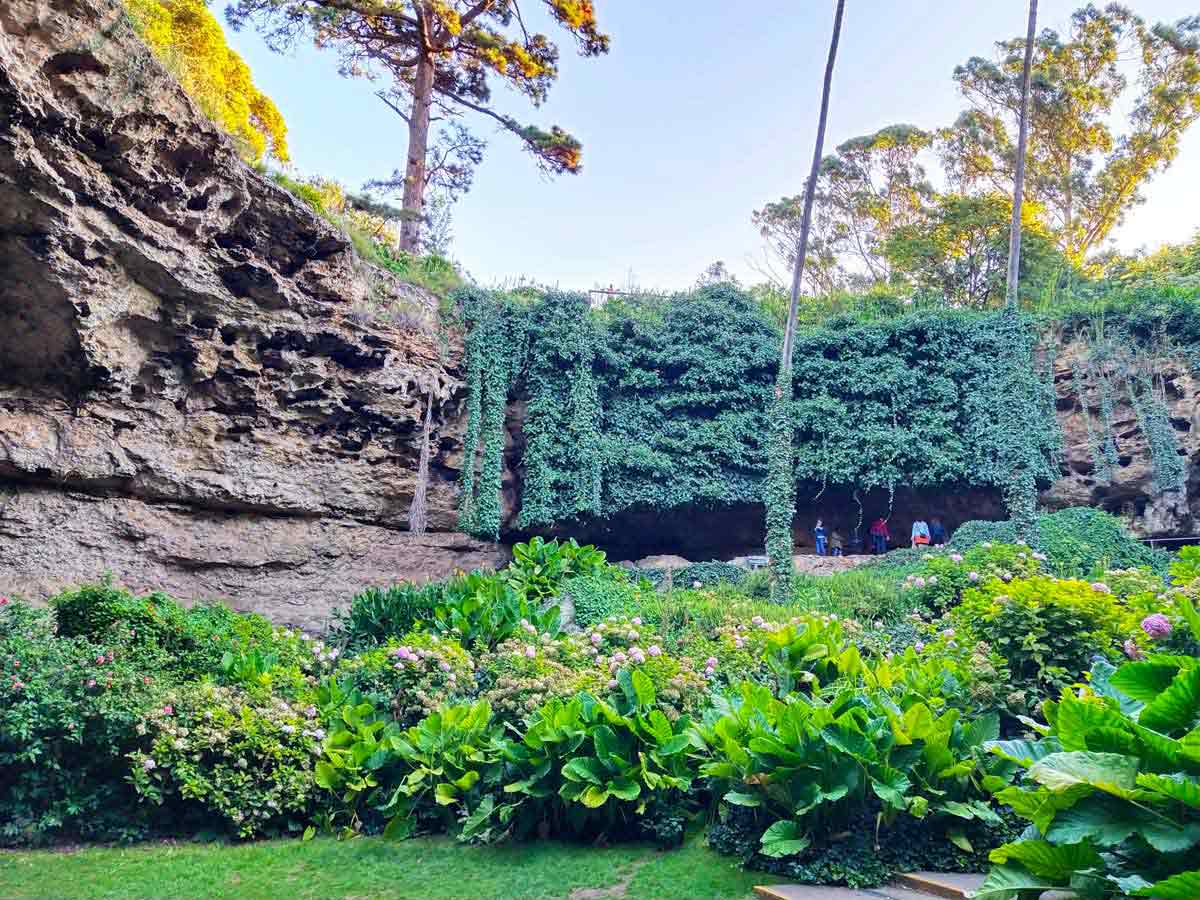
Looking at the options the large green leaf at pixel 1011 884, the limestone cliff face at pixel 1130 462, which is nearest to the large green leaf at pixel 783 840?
the large green leaf at pixel 1011 884

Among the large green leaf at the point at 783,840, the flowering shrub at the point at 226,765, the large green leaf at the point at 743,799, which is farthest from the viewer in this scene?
the flowering shrub at the point at 226,765

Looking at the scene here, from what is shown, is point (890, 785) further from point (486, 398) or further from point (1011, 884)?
point (486, 398)

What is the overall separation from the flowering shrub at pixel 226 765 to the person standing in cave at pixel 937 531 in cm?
1446

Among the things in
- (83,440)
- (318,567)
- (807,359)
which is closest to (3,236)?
(83,440)

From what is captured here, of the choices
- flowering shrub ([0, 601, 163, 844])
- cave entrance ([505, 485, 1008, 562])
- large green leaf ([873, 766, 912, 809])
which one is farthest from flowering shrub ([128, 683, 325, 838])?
cave entrance ([505, 485, 1008, 562])

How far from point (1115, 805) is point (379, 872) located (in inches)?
168

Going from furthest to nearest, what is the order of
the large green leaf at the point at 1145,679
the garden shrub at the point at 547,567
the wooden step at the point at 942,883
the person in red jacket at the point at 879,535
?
the person in red jacket at the point at 879,535, the garden shrub at the point at 547,567, the wooden step at the point at 942,883, the large green leaf at the point at 1145,679

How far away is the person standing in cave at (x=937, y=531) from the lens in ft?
56.2

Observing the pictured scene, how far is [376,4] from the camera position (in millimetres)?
16641

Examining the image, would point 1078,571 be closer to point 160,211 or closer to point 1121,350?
point 1121,350

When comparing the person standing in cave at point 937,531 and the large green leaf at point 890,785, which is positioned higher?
the person standing in cave at point 937,531

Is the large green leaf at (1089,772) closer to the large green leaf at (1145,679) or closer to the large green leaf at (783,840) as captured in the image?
the large green leaf at (1145,679)

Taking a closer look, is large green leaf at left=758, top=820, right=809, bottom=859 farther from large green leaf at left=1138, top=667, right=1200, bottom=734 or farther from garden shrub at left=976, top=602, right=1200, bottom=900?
large green leaf at left=1138, top=667, right=1200, bottom=734

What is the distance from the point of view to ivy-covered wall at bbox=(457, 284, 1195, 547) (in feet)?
52.1
